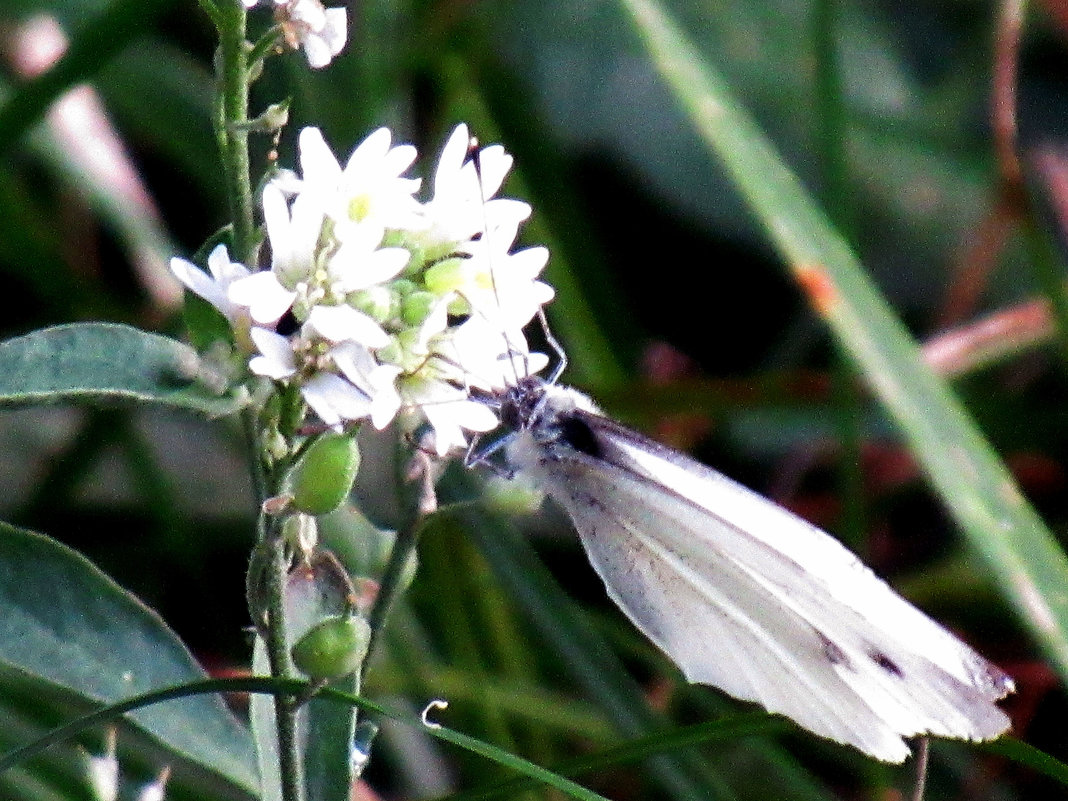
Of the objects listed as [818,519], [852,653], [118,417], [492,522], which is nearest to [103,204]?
[118,417]

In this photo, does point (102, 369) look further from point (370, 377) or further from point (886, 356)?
point (886, 356)

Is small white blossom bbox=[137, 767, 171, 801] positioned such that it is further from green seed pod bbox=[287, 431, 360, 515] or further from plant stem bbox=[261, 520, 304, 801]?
green seed pod bbox=[287, 431, 360, 515]

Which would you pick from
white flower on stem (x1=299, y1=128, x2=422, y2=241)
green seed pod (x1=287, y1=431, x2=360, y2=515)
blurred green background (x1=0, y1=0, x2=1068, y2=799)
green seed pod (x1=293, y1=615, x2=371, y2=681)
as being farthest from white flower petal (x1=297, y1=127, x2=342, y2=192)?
blurred green background (x1=0, y1=0, x2=1068, y2=799)

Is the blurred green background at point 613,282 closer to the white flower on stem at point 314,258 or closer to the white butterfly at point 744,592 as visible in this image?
the white butterfly at point 744,592

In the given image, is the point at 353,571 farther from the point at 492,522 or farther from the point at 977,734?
the point at 977,734

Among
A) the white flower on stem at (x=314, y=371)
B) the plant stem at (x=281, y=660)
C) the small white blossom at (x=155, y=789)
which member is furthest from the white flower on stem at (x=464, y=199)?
the small white blossom at (x=155, y=789)

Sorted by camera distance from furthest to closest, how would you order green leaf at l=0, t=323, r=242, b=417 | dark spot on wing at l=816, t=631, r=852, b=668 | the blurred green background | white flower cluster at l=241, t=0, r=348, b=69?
1. the blurred green background
2. dark spot on wing at l=816, t=631, r=852, b=668
3. white flower cluster at l=241, t=0, r=348, b=69
4. green leaf at l=0, t=323, r=242, b=417
